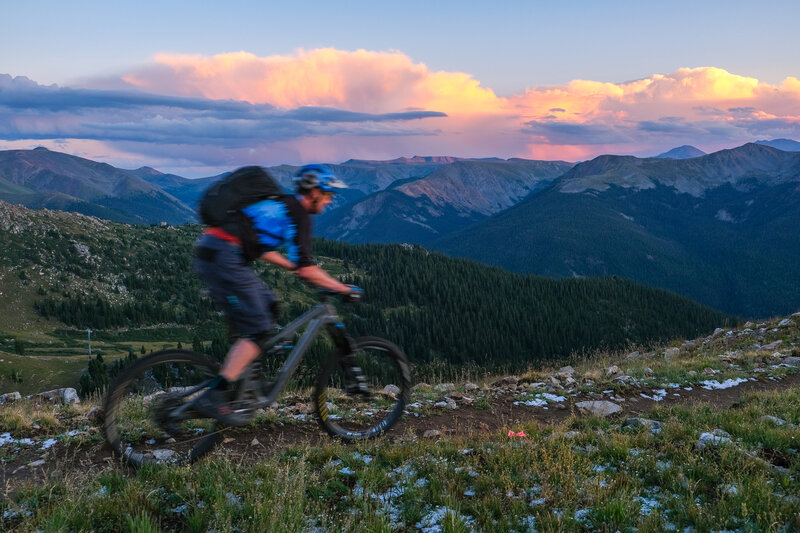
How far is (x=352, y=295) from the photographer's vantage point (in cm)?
639

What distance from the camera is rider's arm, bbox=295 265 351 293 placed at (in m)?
5.97

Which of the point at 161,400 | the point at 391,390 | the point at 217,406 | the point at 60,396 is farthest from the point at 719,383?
the point at 60,396

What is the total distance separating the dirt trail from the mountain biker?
88cm

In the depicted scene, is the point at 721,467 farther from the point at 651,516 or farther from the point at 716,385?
the point at 716,385

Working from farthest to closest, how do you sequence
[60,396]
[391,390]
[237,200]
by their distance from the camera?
1. [60,396]
2. [391,390]
3. [237,200]

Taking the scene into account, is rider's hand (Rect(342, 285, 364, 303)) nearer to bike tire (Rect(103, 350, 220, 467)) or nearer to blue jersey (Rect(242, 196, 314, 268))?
blue jersey (Rect(242, 196, 314, 268))

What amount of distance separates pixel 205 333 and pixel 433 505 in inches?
4831

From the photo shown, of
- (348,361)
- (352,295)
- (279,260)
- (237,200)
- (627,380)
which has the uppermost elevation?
(237,200)

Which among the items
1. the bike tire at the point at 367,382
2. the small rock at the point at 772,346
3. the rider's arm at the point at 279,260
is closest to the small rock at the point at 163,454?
the bike tire at the point at 367,382

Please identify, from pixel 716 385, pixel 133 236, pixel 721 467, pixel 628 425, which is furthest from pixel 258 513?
pixel 133 236

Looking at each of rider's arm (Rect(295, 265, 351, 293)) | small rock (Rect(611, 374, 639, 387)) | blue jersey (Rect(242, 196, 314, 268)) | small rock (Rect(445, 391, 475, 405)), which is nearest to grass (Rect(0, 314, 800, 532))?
rider's arm (Rect(295, 265, 351, 293))

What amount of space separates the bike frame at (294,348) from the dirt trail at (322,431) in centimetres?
79

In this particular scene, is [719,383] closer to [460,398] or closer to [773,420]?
[773,420]

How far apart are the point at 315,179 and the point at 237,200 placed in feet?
3.61
